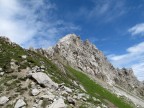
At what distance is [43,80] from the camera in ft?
127

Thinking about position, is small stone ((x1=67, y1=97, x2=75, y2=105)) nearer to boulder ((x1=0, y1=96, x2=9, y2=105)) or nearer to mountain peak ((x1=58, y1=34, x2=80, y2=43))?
boulder ((x1=0, y1=96, x2=9, y2=105))

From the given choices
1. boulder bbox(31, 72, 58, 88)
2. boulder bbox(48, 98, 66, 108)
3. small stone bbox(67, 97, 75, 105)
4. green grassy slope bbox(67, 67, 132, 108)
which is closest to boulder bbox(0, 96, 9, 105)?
boulder bbox(31, 72, 58, 88)

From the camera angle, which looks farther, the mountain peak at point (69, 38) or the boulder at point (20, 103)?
the mountain peak at point (69, 38)

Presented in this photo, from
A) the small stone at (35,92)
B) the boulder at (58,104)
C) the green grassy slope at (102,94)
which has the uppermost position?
the green grassy slope at (102,94)

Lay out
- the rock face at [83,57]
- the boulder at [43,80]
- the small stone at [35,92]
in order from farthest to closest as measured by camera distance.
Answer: the rock face at [83,57], the boulder at [43,80], the small stone at [35,92]

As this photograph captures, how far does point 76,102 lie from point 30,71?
992 centimetres

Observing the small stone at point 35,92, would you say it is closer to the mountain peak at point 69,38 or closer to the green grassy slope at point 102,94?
the green grassy slope at point 102,94

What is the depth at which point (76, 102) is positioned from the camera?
36.0 m

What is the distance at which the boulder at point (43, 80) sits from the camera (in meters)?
38.2

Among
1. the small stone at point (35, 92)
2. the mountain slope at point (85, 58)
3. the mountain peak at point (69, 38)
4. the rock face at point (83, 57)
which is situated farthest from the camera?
the mountain peak at point (69, 38)

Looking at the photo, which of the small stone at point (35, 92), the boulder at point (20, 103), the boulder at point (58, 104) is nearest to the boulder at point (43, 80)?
the small stone at point (35, 92)

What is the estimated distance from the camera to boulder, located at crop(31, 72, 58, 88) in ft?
125

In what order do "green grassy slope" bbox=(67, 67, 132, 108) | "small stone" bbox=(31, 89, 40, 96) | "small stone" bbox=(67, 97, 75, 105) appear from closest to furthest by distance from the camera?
1. "small stone" bbox=(67, 97, 75, 105)
2. "small stone" bbox=(31, 89, 40, 96)
3. "green grassy slope" bbox=(67, 67, 132, 108)

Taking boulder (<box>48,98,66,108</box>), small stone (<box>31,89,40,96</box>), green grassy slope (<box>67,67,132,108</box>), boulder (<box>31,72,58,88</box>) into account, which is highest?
green grassy slope (<box>67,67,132,108</box>)
